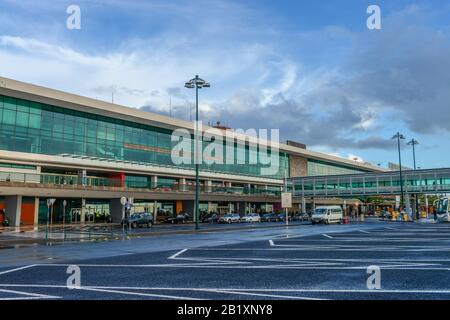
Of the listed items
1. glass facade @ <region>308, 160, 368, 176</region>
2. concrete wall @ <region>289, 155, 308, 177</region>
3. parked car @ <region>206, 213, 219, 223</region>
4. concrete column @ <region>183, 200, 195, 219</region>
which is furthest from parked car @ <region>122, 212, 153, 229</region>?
glass facade @ <region>308, 160, 368, 176</region>

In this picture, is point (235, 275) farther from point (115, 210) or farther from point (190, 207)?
point (190, 207)

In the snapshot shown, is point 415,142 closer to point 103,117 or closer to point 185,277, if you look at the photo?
point 103,117

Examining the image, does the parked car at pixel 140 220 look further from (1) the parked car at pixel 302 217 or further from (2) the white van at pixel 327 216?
(1) the parked car at pixel 302 217

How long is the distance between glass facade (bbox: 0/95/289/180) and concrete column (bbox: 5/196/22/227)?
5.90 m

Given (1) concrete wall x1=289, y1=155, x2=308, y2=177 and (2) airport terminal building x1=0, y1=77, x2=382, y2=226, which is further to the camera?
(1) concrete wall x1=289, y1=155, x2=308, y2=177

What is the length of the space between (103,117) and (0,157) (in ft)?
53.9

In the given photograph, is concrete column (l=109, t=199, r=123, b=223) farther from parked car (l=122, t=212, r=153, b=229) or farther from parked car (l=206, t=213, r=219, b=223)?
parked car (l=206, t=213, r=219, b=223)

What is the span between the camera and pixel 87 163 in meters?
55.7

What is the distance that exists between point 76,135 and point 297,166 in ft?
195

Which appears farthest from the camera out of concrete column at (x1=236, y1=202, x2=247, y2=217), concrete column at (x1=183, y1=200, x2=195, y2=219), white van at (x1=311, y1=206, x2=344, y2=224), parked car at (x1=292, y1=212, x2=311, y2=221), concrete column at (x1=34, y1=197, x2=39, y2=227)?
concrete column at (x1=236, y1=202, x2=247, y2=217)

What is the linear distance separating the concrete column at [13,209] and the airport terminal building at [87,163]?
4.2 inches

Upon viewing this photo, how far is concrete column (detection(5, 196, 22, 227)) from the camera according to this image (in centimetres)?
4522

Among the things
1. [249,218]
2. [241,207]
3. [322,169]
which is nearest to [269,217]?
[249,218]

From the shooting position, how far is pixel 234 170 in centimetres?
8181
